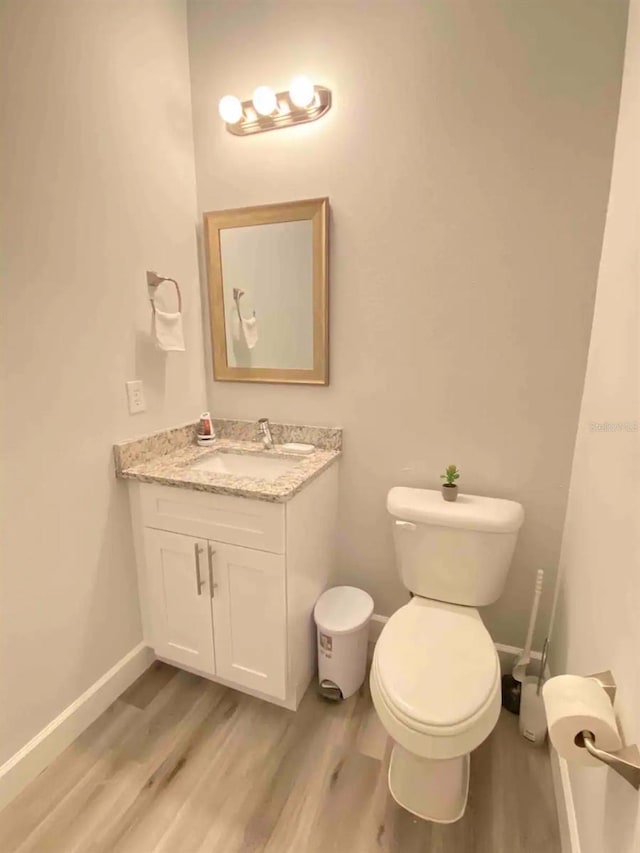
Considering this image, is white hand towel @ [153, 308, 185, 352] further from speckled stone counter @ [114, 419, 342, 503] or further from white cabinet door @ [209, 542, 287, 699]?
white cabinet door @ [209, 542, 287, 699]

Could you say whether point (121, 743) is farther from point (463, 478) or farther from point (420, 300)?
point (420, 300)

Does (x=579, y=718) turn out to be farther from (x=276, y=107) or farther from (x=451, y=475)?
(x=276, y=107)

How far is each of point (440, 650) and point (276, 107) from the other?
6.28ft

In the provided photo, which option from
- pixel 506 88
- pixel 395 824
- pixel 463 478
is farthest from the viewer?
pixel 463 478

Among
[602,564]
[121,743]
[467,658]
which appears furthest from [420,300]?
[121,743]

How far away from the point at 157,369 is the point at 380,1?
1.51 meters

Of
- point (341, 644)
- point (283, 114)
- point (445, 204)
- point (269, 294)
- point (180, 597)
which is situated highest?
point (283, 114)

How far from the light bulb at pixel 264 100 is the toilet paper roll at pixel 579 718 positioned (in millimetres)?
1877

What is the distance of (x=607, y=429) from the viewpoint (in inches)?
39.8

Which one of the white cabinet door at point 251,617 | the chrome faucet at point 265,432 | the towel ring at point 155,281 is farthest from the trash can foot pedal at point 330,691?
the towel ring at point 155,281

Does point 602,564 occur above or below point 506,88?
below

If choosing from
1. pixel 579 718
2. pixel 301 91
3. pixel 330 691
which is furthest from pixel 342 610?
pixel 301 91

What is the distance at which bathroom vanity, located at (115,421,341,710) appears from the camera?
1280mm

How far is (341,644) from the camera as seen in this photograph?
1418mm
